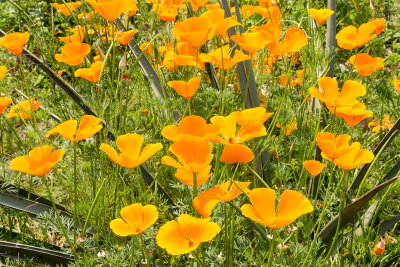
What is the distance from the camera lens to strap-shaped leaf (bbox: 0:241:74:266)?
122cm

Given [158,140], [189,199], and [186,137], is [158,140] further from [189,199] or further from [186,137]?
[186,137]

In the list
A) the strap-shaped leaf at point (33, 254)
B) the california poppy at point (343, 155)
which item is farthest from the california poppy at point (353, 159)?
the strap-shaped leaf at point (33, 254)

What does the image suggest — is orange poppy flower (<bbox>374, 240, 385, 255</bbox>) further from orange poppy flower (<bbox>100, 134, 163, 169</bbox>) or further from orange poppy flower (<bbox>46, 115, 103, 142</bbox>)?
orange poppy flower (<bbox>46, 115, 103, 142</bbox>)

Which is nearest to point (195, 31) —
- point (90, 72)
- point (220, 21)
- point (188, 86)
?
point (220, 21)

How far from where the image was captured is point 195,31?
4.11 ft

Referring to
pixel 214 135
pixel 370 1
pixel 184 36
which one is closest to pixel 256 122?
pixel 214 135

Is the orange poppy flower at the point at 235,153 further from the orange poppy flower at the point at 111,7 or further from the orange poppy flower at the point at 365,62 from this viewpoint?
the orange poppy flower at the point at 365,62

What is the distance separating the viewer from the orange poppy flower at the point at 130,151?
36.2 inches

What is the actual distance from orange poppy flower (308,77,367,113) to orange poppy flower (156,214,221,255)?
17.6 inches

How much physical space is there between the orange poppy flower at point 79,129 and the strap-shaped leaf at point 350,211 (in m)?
0.61

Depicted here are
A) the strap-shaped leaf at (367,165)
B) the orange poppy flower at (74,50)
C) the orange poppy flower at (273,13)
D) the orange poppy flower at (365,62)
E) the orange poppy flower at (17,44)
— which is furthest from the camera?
the orange poppy flower at (273,13)

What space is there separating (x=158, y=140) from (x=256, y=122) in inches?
26.1

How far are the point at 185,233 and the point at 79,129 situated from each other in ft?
1.21

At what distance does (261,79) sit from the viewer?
1.73 meters
